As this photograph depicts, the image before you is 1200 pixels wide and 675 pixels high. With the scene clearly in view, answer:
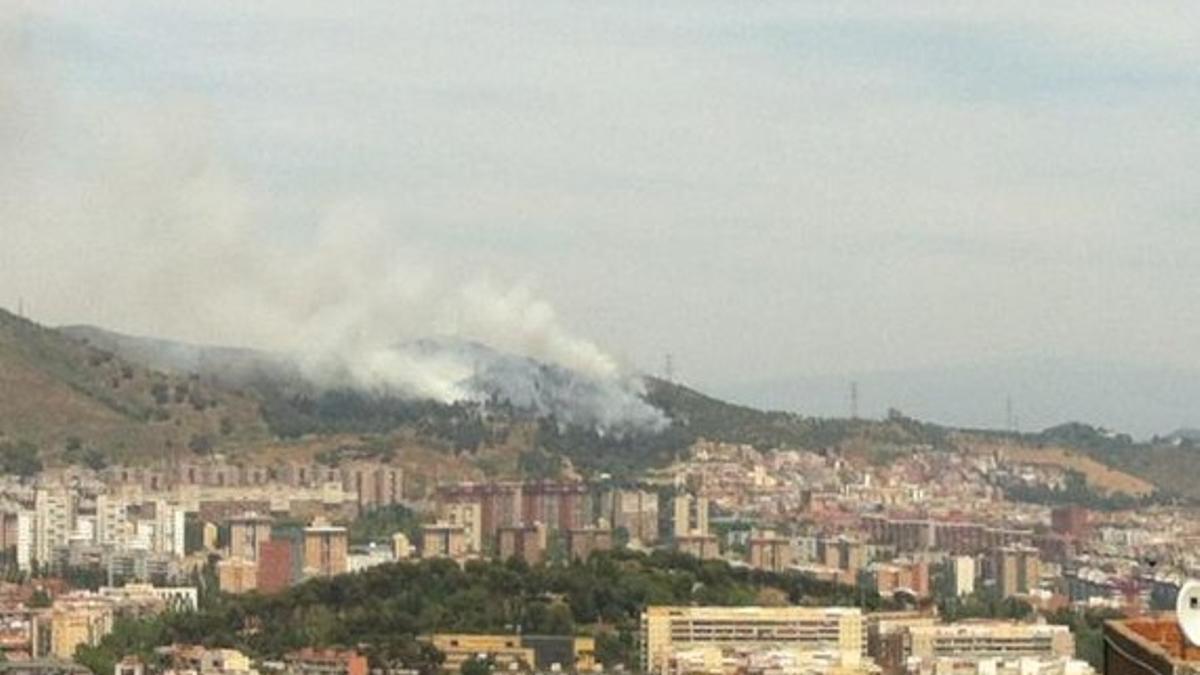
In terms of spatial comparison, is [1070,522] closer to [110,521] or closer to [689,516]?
[689,516]

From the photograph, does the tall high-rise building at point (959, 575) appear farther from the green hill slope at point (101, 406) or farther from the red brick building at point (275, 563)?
the green hill slope at point (101, 406)

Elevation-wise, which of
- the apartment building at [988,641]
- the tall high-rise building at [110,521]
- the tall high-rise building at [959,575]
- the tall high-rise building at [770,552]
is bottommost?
the apartment building at [988,641]

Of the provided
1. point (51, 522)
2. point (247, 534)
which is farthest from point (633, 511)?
point (51, 522)

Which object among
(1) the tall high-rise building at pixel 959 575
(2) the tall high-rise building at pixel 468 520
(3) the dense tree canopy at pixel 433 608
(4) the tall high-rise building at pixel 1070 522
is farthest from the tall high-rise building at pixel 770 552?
(3) the dense tree canopy at pixel 433 608

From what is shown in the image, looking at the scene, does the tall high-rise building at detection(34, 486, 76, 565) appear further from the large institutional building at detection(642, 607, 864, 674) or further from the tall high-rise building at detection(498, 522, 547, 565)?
the large institutional building at detection(642, 607, 864, 674)

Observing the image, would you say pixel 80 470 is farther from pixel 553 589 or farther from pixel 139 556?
pixel 553 589

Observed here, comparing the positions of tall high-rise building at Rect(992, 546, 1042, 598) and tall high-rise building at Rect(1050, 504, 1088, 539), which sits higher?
tall high-rise building at Rect(1050, 504, 1088, 539)

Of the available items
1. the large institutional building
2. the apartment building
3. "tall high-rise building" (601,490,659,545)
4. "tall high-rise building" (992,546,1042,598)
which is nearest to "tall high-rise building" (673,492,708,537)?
"tall high-rise building" (601,490,659,545)

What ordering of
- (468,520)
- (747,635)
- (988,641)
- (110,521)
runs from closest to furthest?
(988,641) → (747,635) → (468,520) → (110,521)

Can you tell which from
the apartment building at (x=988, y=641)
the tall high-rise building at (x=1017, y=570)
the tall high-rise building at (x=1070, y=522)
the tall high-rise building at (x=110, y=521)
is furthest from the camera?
the tall high-rise building at (x=1070, y=522)

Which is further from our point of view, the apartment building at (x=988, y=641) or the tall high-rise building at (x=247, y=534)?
the tall high-rise building at (x=247, y=534)

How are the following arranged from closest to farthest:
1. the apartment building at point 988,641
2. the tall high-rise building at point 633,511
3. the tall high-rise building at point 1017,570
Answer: the apartment building at point 988,641, the tall high-rise building at point 1017,570, the tall high-rise building at point 633,511
